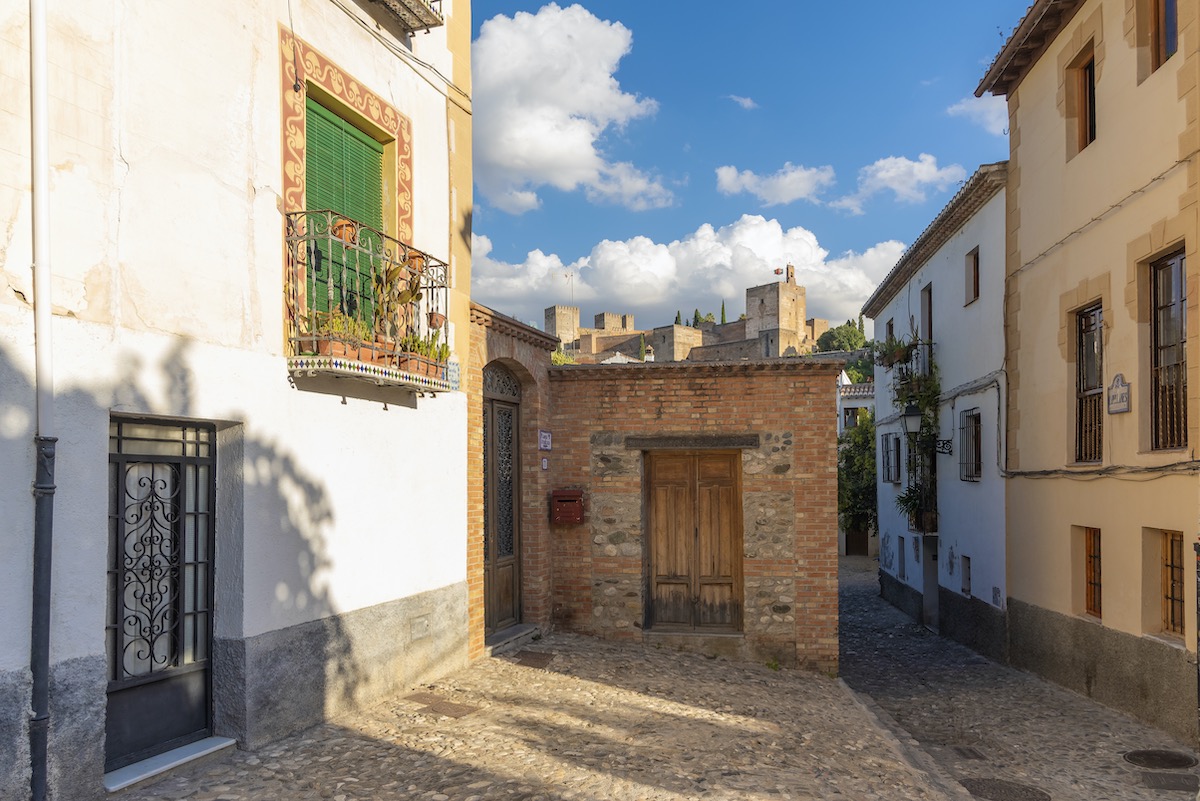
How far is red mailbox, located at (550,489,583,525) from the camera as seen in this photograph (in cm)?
1010

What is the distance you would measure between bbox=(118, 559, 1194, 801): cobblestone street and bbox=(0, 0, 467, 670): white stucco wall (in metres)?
0.99

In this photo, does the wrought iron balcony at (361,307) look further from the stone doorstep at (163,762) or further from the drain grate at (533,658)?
the drain grate at (533,658)

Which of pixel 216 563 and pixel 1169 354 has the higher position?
pixel 1169 354

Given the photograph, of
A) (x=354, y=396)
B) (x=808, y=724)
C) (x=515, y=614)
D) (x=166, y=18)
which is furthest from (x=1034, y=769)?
(x=166, y=18)

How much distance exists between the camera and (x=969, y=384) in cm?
1370

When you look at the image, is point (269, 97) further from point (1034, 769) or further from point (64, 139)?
point (1034, 769)

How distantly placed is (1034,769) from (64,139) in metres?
8.17

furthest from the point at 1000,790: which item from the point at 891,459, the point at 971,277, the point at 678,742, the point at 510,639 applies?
the point at 891,459

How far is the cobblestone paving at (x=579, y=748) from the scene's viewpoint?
5.25 metres

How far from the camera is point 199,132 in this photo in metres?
5.45

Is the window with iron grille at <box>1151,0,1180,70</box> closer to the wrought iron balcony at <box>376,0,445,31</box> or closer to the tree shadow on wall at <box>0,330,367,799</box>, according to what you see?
the wrought iron balcony at <box>376,0,445,31</box>

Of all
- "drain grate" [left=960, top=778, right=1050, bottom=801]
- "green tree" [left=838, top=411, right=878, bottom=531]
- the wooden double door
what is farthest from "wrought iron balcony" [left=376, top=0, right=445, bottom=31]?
"green tree" [left=838, top=411, right=878, bottom=531]

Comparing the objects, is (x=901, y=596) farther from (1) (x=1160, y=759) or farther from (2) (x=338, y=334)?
(2) (x=338, y=334)

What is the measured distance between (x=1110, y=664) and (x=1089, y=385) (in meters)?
3.02
